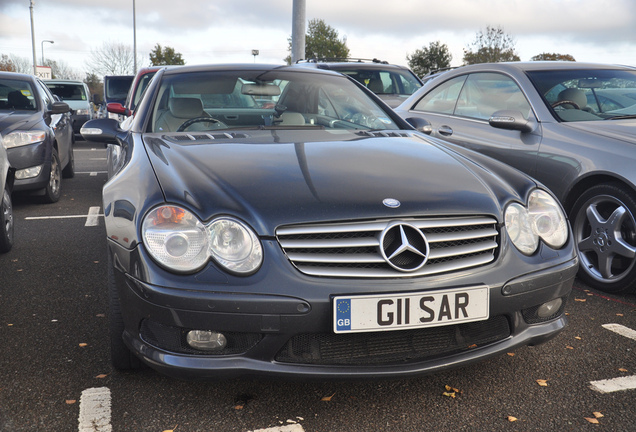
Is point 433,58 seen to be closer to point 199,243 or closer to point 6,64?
point 6,64

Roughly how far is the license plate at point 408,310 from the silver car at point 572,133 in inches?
72.8

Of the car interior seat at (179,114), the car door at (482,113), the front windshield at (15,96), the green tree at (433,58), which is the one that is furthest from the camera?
the green tree at (433,58)

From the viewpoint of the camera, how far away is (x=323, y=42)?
64875 mm

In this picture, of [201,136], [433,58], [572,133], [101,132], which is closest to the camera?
[201,136]

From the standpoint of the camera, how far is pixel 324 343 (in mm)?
2141

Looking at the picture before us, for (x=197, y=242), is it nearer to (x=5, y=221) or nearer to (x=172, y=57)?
(x=5, y=221)

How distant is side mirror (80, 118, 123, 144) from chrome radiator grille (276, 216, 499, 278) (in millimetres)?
1848

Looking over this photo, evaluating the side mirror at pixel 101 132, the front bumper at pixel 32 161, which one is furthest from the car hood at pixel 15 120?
the side mirror at pixel 101 132

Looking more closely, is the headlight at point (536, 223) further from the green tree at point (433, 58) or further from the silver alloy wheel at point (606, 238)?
the green tree at point (433, 58)

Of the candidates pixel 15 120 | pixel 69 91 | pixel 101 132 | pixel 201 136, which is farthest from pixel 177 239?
pixel 69 91

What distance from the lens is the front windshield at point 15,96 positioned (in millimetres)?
7301

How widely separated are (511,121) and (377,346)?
2525 millimetres

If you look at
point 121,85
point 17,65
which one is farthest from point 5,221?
Answer: point 17,65

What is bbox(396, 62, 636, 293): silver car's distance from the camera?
3.64 m
